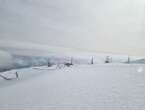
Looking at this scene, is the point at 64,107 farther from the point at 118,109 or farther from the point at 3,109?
the point at 3,109

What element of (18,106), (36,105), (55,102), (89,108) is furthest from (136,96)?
(18,106)

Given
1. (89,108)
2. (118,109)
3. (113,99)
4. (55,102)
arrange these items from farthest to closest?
(55,102), (113,99), (89,108), (118,109)

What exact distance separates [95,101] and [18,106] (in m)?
2.70

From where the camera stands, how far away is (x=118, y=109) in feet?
13.4

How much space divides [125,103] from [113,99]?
528 millimetres

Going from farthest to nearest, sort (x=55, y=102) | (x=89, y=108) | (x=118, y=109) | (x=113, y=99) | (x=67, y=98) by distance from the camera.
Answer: (x=67, y=98) < (x=55, y=102) < (x=113, y=99) < (x=89, y=108) < (x=118, y=109)

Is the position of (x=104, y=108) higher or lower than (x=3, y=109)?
higher

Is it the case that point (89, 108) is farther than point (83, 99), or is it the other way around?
point (83, 99)

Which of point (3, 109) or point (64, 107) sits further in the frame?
point (3, 109)

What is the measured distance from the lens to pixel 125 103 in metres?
4.44

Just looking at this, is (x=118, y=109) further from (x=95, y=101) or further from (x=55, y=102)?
(x=55, y=102)

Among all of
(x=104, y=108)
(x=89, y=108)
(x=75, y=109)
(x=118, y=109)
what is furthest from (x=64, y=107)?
(x=118, y=109)

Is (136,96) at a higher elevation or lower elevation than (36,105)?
higher

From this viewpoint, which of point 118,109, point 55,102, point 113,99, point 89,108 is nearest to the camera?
point 118,109
